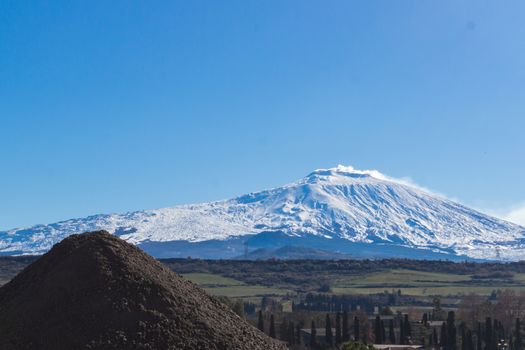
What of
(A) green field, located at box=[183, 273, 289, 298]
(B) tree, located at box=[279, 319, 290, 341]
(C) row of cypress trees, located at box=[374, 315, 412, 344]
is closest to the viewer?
(C) row of cypress trees, located at box=[374, 315, 412, 344]

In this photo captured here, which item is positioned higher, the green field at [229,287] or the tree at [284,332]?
the green field at [229,287]

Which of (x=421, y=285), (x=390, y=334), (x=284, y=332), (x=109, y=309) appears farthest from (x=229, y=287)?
(x=109, y=309)

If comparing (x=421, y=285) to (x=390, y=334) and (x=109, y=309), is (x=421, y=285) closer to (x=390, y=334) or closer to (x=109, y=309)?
(x=390, y=334)

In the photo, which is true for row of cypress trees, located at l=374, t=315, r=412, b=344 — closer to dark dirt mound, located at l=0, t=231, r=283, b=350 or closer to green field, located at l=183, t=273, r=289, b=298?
dark dirt mound, located at l=0, t=231, r=283, b=350

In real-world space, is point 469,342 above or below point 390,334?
below

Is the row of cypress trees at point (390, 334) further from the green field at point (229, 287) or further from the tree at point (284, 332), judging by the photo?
the green field at point (229, 287)

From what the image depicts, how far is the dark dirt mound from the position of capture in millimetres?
25797

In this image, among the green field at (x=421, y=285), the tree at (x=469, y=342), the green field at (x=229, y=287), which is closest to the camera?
the tree at (x=469, y=342)

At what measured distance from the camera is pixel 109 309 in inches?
1046

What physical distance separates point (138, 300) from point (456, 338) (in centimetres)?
6758

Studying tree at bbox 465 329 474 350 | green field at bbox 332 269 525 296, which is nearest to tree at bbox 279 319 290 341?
tree at bbox 465 329 474 350

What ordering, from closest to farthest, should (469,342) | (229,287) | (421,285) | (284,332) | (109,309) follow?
1. (109,309)
2. (469,342)
3. (284,332)
4. (229,287)
5. (421,285)

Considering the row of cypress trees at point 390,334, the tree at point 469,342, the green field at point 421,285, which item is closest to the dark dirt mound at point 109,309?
the tree at point 469,342

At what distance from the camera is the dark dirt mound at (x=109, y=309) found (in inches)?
1016
